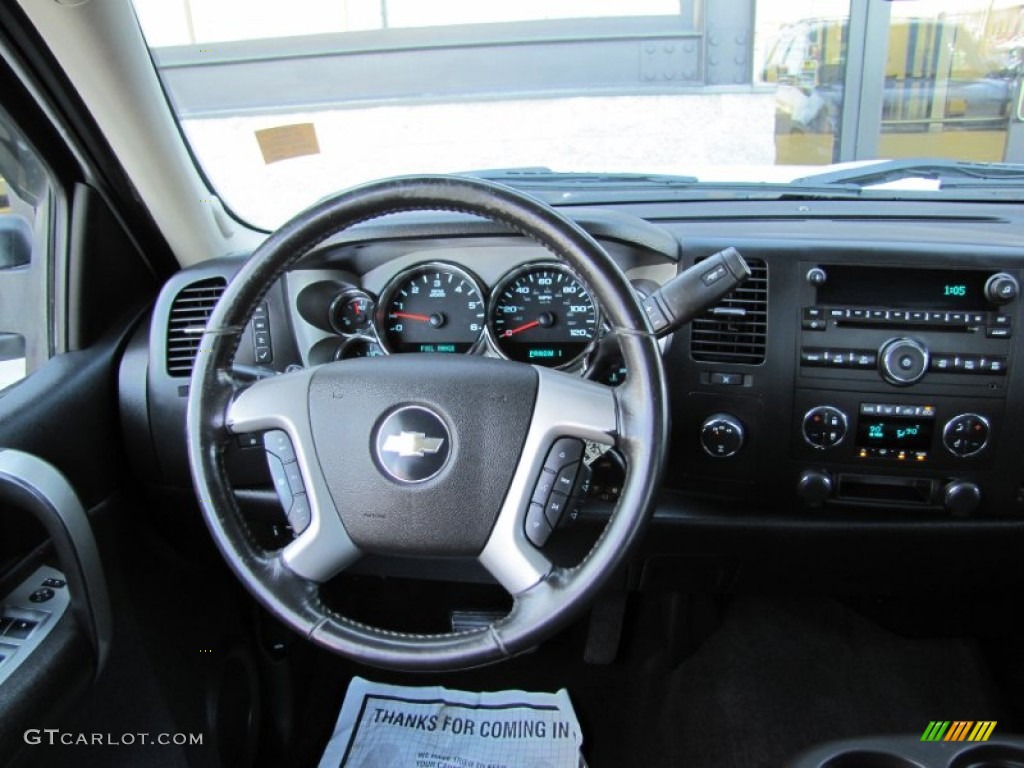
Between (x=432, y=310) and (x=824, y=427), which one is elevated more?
(x=432, y=310)

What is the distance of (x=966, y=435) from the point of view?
1513 millimetres

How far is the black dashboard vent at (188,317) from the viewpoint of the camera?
1773 mm

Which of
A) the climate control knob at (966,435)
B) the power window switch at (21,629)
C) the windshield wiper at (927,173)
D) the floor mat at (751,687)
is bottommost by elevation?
the floor mat at (751,687)

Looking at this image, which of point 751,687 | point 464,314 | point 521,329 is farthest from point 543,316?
point 751,687

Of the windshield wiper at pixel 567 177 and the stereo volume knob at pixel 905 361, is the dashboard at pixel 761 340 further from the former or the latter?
the windshield wiper at pixel 567 177

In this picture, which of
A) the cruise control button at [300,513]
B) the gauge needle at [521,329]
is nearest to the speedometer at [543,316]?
the gauge needle at [521,329]

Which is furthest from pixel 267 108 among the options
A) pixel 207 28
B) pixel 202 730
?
pixel 202 730

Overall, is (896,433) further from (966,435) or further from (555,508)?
(555,508)

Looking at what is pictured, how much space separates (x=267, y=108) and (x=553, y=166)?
4.33m

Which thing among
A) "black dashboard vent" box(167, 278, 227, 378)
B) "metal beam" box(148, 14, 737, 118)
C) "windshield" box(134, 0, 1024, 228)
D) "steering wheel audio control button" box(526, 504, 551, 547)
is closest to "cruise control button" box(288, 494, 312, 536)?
"steering wheel audio control button" box(526, 504, 551, 547)

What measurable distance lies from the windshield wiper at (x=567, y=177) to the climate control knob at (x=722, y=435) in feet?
1.99

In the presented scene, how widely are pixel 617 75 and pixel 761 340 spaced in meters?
4.60

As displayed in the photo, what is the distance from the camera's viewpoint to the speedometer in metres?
1.61

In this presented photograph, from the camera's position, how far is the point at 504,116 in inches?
Result: 218
